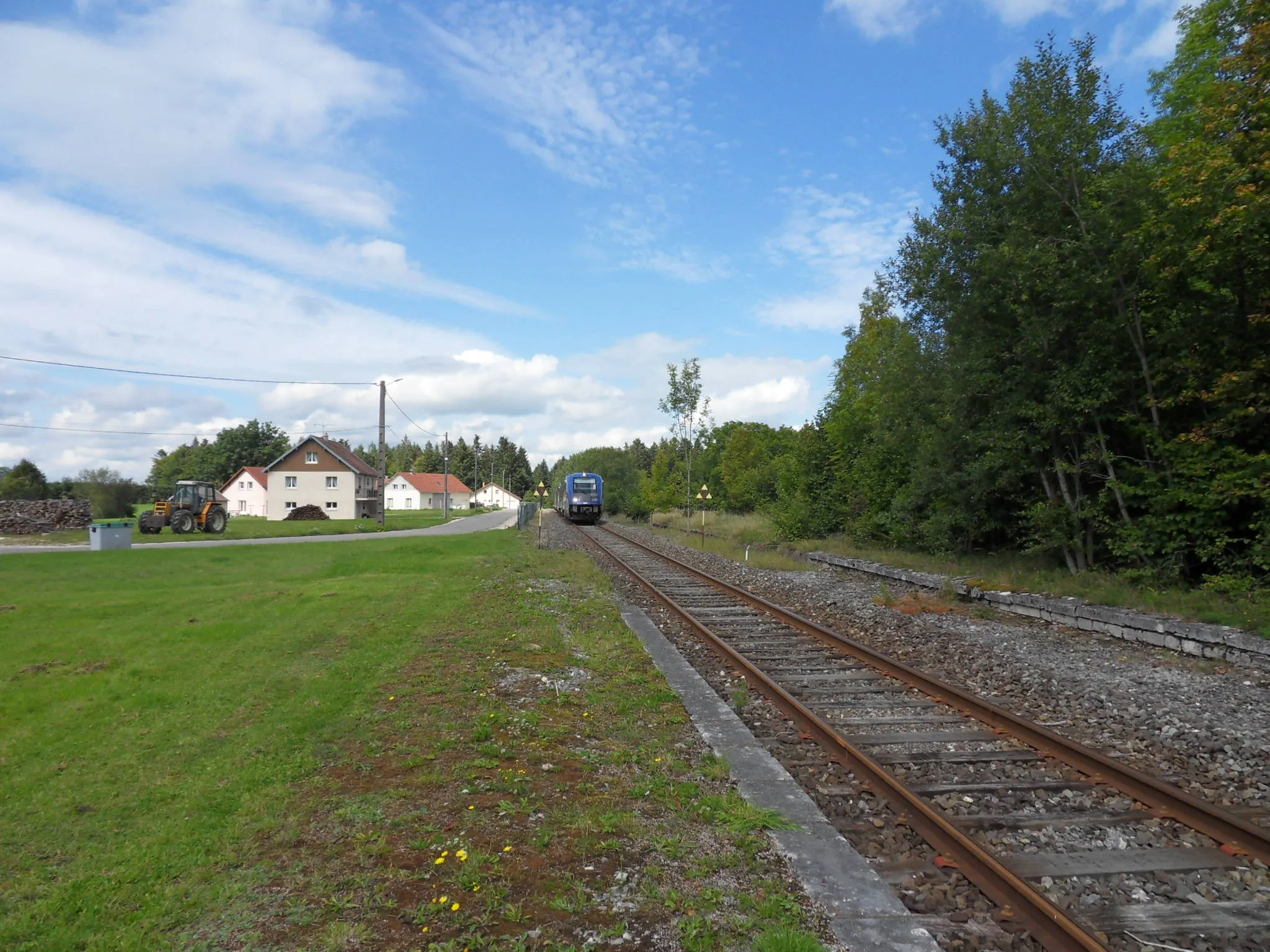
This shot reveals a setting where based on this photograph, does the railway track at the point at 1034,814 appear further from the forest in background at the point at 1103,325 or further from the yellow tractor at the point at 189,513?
the yellow tractor at the point at 189,513

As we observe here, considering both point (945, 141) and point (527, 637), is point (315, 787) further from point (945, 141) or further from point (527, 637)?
point (945, 141)

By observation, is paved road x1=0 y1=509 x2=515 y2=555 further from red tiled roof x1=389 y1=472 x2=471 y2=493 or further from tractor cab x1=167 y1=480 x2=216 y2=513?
red tiled roof x1=389 y1=472 x2=471 y2=493

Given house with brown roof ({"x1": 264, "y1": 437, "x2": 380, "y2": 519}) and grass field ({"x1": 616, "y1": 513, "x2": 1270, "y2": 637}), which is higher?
house with brown roof ({"x1": 264, "y1": 437, "x2": 380, "y2": 519})

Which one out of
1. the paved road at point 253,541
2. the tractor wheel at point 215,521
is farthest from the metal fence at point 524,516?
the tractor wheel at point 215,521

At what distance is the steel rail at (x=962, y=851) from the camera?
314 cm

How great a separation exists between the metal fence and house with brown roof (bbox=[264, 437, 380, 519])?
1365cm

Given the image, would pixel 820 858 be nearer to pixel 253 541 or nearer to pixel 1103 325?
pixel 1103 325

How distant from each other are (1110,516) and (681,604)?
7844mm

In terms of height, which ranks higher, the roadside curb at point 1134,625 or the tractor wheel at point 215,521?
the tractor wheel at point 215,521

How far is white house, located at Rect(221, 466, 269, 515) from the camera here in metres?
78.1

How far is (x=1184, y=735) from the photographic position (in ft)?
19.2

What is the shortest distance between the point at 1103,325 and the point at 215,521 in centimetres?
3848

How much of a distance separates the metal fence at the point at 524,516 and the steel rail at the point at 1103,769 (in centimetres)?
3552

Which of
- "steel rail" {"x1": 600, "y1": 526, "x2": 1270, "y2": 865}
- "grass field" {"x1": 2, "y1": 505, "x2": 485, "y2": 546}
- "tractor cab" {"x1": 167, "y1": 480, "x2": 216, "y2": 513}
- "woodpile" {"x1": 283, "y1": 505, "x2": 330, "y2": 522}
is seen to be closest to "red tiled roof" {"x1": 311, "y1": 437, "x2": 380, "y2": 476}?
"woodpile" {"x1": 283, "y1": 505, "x2": 330, "y2": 522}
